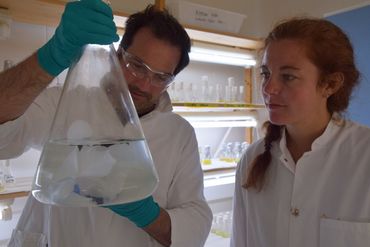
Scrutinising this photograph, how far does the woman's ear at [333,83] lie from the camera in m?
1.13

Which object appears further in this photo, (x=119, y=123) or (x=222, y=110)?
(x=222, y=110)

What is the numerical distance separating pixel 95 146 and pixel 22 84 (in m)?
0.24

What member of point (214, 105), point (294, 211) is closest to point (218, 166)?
point (214, 105)

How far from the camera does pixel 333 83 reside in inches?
45.2

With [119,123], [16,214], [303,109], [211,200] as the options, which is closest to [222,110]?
[211,200]

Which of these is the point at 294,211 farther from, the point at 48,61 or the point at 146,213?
the point at 48,61

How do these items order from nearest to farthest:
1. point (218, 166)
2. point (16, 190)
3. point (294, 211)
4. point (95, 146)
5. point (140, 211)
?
point (95, 146) → point (140, 211) → point (294, 211) → point (16, 190) → point (218, 166)

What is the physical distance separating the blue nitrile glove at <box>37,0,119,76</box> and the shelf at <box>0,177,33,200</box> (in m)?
1.12

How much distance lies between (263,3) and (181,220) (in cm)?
280

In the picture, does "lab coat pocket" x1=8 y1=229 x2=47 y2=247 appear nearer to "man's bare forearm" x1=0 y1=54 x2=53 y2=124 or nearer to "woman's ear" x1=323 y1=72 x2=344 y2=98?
"man's bare forearm" x1=0 y1=54 x2=53 y2=124

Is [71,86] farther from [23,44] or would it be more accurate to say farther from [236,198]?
[23,44]

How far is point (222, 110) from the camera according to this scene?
2.40 meters

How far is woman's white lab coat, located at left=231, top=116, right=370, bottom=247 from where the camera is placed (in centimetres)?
104

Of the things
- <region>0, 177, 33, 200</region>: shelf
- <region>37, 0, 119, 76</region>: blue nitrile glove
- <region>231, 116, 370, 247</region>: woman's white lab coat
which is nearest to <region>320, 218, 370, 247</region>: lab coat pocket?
<region>231, 116, 370, 247</region>: woman's white lab coat
